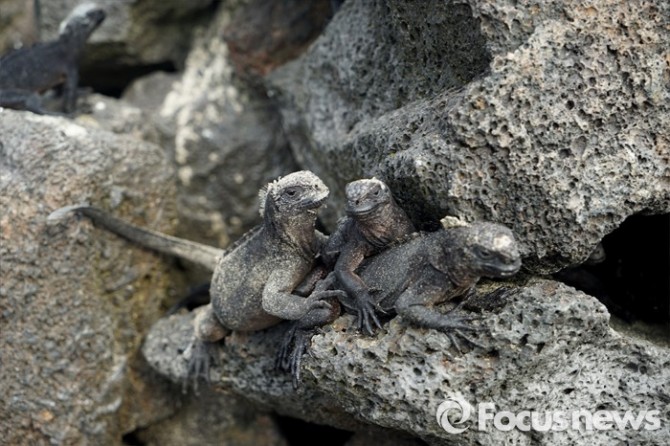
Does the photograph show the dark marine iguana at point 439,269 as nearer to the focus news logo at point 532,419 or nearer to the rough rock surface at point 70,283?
the focus news logo at point 532,419

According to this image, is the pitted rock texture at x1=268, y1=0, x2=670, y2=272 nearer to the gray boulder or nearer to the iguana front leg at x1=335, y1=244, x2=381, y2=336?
the iguana front leg at x1=335, y1=244, x2=381, y2=336

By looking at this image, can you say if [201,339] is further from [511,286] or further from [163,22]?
[163,22]

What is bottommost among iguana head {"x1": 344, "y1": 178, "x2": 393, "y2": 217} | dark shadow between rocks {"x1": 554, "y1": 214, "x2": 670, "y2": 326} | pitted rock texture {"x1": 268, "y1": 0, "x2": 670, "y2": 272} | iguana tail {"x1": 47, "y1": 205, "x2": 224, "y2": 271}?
iguana tail {"x1": 47, "y1": 205, "x2": 224, "y2": 271}

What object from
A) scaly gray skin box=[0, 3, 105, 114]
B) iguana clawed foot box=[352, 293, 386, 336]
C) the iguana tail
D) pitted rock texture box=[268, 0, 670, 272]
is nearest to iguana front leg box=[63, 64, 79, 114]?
scaly gray skin box=[0, 3, 105, 114]

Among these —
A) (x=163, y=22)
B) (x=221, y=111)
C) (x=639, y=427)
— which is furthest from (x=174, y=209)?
(x=639, y=427)

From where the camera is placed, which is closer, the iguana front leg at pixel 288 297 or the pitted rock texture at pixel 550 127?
the pitted rock texture at pixel 550 127

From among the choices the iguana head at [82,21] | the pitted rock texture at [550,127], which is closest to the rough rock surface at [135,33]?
the iguana head at [82,21]
